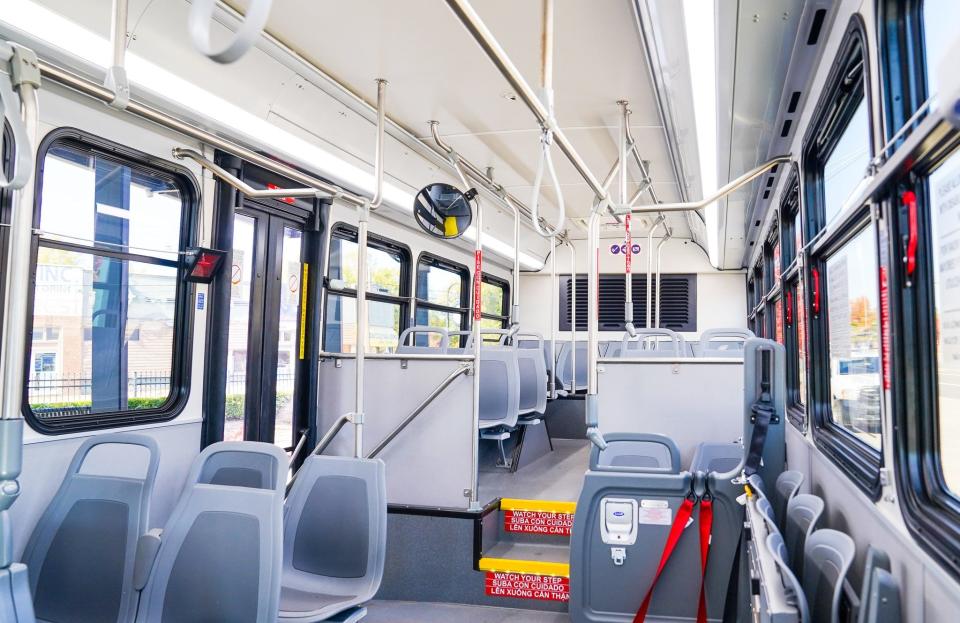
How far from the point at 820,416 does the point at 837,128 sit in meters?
1.15

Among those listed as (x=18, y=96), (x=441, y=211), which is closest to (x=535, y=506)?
(x=441, y=211)

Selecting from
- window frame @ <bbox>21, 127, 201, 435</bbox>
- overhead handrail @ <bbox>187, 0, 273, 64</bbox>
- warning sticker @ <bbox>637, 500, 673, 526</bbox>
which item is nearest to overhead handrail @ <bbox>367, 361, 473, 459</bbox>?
window frame @ <bbox>21, 127, 201, 435</bbox>

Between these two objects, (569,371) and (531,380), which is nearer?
(531,380)

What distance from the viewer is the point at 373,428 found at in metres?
4.12

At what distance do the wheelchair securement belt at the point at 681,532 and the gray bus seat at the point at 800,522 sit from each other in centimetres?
55

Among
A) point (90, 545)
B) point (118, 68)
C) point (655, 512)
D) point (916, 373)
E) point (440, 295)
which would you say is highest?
point (118, 68)

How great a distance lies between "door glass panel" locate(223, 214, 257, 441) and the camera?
4.15 meters

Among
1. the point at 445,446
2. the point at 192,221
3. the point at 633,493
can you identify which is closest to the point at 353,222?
the point at 192,221

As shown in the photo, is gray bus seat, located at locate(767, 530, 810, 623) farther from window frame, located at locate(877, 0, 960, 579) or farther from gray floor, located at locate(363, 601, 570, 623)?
gray floor, located at locate(363, 601, 570, 623)

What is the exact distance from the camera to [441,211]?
4.05 metres

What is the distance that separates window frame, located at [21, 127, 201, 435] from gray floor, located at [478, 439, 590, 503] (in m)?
1.85

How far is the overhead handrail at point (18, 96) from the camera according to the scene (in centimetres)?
156

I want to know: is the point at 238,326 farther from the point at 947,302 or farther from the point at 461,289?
the point at 461,289

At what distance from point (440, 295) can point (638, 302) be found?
3.67 meters
